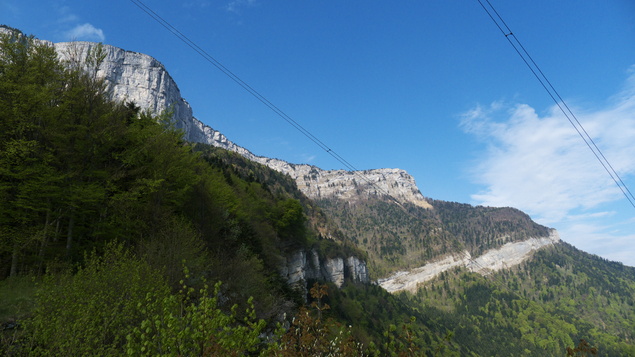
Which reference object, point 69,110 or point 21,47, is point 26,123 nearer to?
point 69,110

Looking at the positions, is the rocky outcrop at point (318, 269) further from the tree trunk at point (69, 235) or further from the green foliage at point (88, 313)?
the green foliage at point (88, 313)

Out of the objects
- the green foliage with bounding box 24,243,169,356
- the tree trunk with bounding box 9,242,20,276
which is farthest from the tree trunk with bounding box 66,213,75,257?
the green foliage with bounding box 24,243,169,356

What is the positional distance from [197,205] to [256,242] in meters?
10.9

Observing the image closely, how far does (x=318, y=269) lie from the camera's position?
8575 cm

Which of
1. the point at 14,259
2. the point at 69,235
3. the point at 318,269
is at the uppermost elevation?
the point at 69,235

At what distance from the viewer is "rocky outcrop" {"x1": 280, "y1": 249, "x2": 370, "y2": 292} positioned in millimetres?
56812

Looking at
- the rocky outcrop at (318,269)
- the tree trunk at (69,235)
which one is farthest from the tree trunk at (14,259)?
the rocky outcrop at (318,269)

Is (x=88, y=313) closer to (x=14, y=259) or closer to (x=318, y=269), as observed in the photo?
(x=14, y=259)

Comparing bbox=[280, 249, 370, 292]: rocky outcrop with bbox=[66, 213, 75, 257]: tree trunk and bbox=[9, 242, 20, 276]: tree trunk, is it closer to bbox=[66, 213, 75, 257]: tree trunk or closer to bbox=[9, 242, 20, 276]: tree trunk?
bbox=[66, 213, 75, 257]: tree trunk

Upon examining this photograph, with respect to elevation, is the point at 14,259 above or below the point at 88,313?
above

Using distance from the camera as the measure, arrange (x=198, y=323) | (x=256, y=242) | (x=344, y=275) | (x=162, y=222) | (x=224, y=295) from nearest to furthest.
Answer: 1. (x=198, y=323)
2. (x=224, y=295)
3. (x=162, y=222)
4. (x=256, y=242)
5. (x=344, y=275)

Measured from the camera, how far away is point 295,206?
57.7 metres

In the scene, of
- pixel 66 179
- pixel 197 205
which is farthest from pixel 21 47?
pixel 197 205

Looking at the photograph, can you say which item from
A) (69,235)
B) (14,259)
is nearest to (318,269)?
(69,235)
